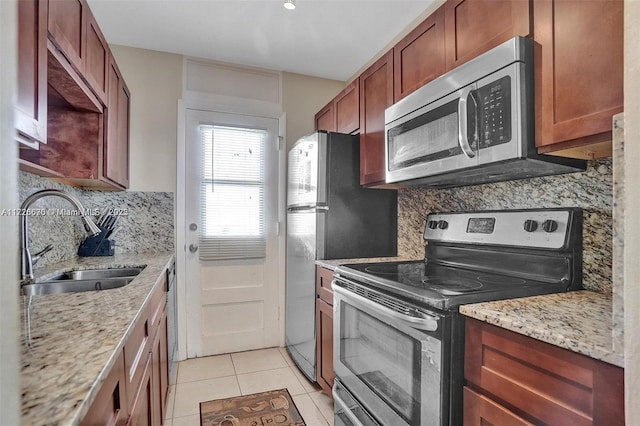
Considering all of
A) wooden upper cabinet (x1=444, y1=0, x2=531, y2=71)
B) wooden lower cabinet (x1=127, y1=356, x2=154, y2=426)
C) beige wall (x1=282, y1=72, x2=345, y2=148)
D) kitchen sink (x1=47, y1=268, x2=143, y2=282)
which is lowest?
wooden lower cabinet (x1=127, y1=356, x2=154, y2=426)

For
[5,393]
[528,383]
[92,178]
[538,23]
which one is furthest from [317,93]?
[5,393]

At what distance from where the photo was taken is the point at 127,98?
2633mm

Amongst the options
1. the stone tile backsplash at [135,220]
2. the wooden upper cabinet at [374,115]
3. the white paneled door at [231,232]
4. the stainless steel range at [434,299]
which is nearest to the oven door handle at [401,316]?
the stainless steel range at [434,299]

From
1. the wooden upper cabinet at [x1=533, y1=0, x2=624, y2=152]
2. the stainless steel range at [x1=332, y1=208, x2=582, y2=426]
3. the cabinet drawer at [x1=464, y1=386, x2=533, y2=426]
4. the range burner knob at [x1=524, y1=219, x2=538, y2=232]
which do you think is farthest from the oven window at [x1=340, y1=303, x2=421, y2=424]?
the wooden upper cabinet at [x1=533, y1=0, x2=624, y2=152]

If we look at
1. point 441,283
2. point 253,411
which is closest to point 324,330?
point 253,411

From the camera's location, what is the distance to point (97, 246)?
2.52 m

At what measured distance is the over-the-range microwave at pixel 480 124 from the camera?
1.18 metres

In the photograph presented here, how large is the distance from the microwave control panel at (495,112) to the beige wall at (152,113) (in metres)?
2.42

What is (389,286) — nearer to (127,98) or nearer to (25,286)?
(25,286)

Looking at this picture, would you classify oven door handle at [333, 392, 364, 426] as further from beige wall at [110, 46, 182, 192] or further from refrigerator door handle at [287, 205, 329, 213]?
beige wall at [110, 46, 182, 192]

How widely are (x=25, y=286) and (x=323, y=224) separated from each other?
5.14 feet

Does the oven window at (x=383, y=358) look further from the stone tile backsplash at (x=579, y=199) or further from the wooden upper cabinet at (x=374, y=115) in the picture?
the wooden upper cabinet at (x=374, y=115)

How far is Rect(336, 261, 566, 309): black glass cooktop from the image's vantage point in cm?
117

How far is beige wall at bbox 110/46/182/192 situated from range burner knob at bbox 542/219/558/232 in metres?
2.62
